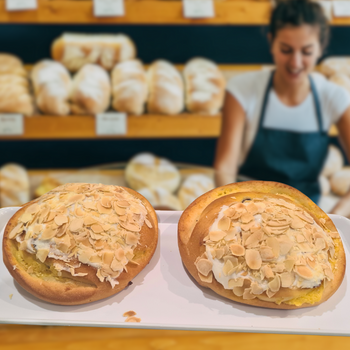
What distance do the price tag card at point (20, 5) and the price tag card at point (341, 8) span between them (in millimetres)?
1339

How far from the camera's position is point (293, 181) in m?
1.77

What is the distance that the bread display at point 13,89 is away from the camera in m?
1.54

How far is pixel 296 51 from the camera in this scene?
156 cm

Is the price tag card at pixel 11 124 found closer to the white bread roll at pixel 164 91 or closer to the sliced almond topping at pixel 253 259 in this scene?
the white bread roll at pixel 164 91

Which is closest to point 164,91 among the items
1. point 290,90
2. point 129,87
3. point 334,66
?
point 129,87

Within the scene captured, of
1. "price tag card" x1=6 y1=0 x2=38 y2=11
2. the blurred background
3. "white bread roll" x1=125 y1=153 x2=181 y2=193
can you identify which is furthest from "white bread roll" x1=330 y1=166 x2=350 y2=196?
"price tag card" x1=6 y1=0 x2=38 y2=11

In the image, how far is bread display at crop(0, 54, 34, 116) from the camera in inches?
60.5

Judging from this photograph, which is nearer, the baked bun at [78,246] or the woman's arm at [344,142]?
the baked bun at [78,246]

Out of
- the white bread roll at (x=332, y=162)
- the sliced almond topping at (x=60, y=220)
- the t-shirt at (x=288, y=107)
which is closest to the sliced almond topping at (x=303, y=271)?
the sliced almond topping at (x=60, y=220)

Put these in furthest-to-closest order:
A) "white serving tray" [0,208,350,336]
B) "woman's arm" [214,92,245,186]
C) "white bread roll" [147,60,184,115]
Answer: "woman's arm" [214,92,245,186] → "white bread roll" [147,60,184,115] → "white serving tray" [0,208,350,336]

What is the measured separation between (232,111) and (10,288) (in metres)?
1.28

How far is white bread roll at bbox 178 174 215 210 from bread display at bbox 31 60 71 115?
661 millimetres

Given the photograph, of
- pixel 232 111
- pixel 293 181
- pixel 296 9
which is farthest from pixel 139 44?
pixel 293 181

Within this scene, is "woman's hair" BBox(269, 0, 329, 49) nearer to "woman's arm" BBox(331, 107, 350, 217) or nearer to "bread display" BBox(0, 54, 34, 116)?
"woman's arm" BBox(331, 107, 350, 217)
